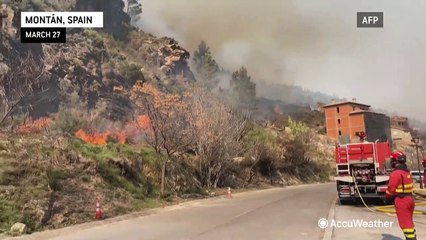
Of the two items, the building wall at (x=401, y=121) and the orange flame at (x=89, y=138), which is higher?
the building wall at (x=401, y=121)

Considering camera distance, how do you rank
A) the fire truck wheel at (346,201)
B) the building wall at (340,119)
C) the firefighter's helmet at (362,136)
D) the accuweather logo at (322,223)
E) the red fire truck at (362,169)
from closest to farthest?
the accuweather logo at (322,223)
the red fire truck at (362,169)
the fire truck wheel at (346,201)
the firefighter's helmet at (362,136)
the building wall at (340,119)

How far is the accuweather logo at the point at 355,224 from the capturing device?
38.1ft

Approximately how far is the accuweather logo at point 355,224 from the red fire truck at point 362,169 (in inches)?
214

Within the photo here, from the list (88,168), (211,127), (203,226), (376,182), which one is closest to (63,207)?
(88,168)

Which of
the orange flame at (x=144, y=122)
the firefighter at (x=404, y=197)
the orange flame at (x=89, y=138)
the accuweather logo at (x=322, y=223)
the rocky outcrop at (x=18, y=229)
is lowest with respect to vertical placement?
the accuweather logo at (x=322, y=223)

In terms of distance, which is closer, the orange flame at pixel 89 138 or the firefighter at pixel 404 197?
the firefighter at pixel 404 197

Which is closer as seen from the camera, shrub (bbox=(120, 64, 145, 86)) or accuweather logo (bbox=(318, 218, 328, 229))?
accuweather logo (bbox=(318, 218, 328, 229))

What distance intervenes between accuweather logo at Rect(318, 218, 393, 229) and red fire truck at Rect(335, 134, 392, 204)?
17.8 ft

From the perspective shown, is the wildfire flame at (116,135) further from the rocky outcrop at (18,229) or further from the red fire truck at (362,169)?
the rocky outcrop at (18,229)

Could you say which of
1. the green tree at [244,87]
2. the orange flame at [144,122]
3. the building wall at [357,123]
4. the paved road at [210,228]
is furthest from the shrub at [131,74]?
the paved road at [210,228]

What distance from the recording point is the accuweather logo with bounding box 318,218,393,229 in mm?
11603

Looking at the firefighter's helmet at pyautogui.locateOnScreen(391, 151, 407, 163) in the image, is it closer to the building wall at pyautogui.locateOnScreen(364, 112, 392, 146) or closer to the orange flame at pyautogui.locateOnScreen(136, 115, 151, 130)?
the orange flame at pyautogui.locateOnScreen(136, 115, 151, 130)

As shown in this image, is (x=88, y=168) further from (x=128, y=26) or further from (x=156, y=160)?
(x=128, y=26)

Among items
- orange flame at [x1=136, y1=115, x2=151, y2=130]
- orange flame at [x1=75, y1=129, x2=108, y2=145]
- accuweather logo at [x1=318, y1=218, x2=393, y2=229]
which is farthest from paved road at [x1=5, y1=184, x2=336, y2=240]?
orange flame at [x1=75, y1=129, x2=108, y2=145]
